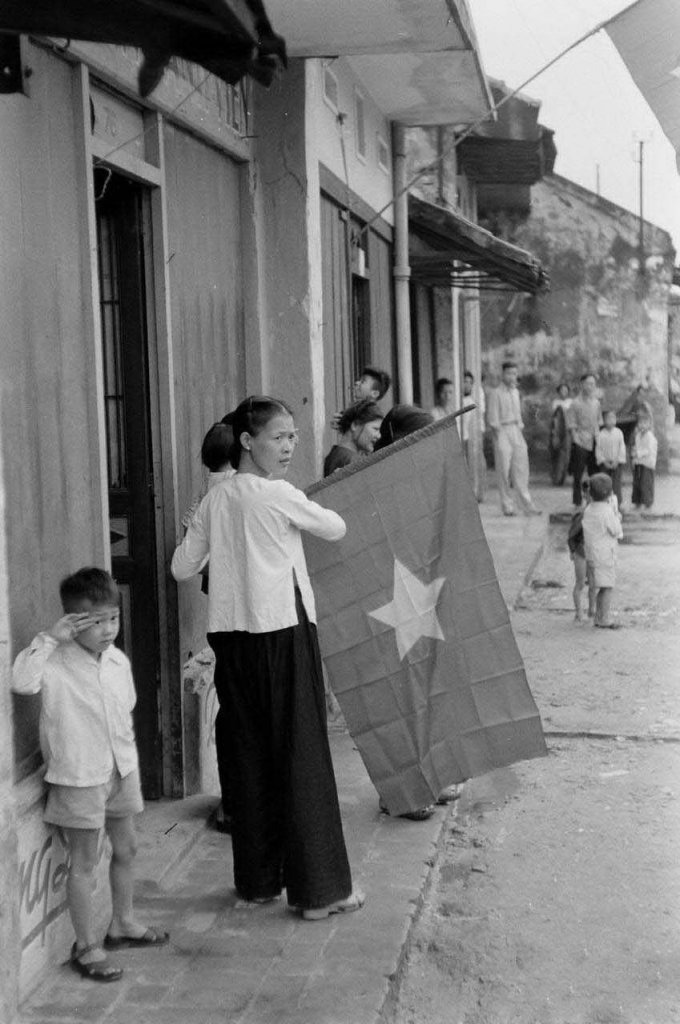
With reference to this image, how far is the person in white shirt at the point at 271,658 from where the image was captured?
4473 mm

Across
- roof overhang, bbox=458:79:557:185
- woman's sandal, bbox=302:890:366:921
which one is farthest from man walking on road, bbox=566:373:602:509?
woman's sandal, bbox=302:890:366:921

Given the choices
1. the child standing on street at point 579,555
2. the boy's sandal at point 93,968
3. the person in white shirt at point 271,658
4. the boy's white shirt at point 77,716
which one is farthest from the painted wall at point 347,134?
the boy's sandal at point 93,968

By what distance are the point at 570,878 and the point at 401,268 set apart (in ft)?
22.6

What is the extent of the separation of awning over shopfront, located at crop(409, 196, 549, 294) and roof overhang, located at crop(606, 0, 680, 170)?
11.0ft

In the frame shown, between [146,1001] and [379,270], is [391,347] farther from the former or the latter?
[146,1001]

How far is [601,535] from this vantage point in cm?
1001

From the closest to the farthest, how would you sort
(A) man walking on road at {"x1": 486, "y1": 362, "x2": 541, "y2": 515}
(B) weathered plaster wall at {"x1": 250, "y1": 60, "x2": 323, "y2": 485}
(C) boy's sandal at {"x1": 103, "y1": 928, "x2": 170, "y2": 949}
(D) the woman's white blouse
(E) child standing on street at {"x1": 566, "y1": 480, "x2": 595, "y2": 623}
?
(C) boy's sandal at {"x1": 103, "y1": 928, "x2": 170, "y2": 949}, (D) the woman's white blouse, (B) weathered plaster wall at {"x1": 250, "y1": 60, "x2": 323, "y2": 485}, (E) child standing on street at {"x1": 566, "y1": 480, "x2": 595, "y2": 623}, (A) man walking on road at {"x1": 486, "y1": 362, "x2": 541, "y2": 515}

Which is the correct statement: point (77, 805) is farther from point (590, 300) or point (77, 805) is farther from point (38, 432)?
point (590, 300)

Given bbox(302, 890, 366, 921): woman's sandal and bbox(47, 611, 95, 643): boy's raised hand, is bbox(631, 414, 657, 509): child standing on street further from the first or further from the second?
bbox(47, 611, 95, 643): boy's raised hand

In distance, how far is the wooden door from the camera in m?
5.39

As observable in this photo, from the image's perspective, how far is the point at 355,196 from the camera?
9148mm

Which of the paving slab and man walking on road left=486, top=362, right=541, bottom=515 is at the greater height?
man walking on road left=486, top=362, right=541, bottom=515

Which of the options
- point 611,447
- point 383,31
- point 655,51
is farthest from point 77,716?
point 611,447

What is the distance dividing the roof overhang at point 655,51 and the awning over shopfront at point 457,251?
334 centimetres
